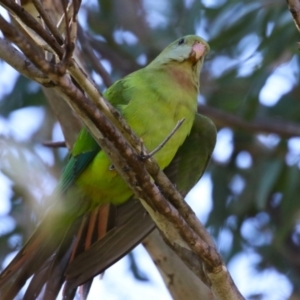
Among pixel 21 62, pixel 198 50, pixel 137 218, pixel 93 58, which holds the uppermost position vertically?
pixel 93 58

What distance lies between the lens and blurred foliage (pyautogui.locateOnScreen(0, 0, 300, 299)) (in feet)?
11.9

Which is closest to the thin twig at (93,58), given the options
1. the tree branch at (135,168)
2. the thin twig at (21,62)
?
the tree branch at (135,168)

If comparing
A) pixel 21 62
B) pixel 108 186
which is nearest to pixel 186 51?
pixel 108 186

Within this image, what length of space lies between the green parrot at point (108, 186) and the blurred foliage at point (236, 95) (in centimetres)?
80

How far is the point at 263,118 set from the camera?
381 centimetres

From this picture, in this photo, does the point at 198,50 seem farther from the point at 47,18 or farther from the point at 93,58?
the point at 47,18

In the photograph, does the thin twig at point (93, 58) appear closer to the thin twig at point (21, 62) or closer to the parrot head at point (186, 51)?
the parrot head at point (186, 51)

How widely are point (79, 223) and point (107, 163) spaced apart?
32 cm

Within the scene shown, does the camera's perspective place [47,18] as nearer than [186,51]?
Yes

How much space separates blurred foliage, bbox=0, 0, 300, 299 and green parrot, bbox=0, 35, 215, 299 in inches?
31.5

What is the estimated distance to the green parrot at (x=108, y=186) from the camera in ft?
7.72

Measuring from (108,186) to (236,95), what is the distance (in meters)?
1.77

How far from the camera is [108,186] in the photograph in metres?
2.56

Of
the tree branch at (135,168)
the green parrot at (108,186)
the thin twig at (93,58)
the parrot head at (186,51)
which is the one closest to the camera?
the tree branch at (135,168)
